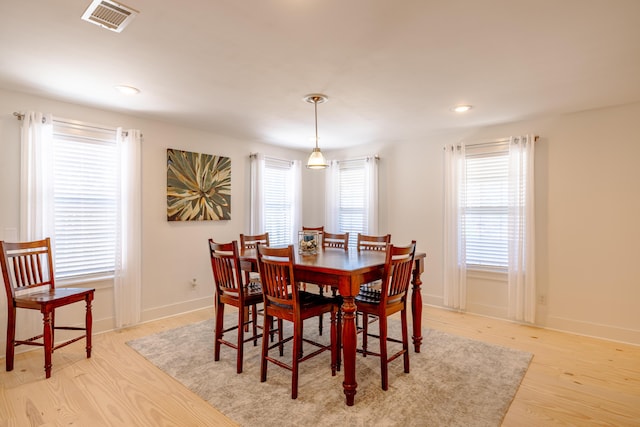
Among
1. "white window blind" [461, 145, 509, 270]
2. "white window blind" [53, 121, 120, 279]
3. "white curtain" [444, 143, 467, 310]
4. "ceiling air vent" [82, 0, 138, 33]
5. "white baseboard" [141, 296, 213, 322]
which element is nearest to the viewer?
"ceiling air vent" [82, 0, 138, 33]

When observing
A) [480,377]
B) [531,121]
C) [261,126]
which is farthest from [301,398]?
[531,121]

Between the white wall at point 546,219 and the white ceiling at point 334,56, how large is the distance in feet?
0.87

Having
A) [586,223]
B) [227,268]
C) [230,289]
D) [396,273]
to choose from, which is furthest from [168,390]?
[586,223]

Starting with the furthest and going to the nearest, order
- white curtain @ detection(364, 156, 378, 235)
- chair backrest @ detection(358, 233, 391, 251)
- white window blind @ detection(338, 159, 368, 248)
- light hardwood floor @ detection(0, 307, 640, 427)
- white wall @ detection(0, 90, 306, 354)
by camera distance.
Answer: white window blind @ detection(338, 159, 368, 248) < white curtain @ detection(364, 156, 378, 235) < chair backrest @ detection(358, 233, 391, 251) < white wall @ detection(0, 90, 306, 354) < light hardwood floor @ detection(0, 307, 640, 427)

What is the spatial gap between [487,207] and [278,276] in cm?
301

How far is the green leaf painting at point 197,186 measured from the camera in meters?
4.13

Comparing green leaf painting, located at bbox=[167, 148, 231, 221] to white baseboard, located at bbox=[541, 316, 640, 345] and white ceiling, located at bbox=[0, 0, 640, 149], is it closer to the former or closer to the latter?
white ceiling, located at bbox=[0, 0, 640, 149]

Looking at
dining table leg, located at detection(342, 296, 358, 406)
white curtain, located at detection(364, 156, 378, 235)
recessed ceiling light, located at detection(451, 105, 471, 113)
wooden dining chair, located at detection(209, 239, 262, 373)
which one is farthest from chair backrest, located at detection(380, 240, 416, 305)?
white curtain, located at detection(364, 156, 378, 235)

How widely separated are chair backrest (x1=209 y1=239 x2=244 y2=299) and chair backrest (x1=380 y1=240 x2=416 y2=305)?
1135 millimetres

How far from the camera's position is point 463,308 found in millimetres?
4328

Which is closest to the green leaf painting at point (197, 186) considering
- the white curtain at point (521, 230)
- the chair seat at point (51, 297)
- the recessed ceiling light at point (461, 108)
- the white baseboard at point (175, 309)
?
the white baseboard at point (175, 309)

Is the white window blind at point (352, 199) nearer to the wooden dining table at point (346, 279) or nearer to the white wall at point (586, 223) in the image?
the white wall at point (586, 223)

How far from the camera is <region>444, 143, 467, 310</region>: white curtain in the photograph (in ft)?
14.1

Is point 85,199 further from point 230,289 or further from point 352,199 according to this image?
point 352,199
